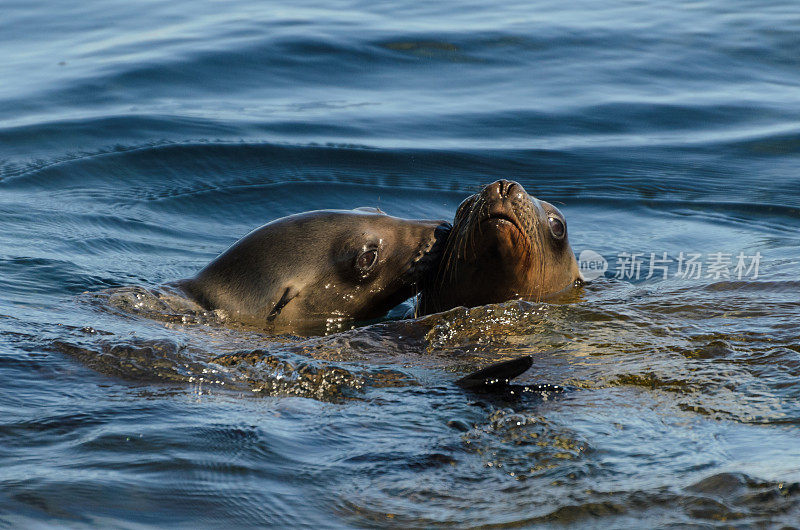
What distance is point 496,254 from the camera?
4.98 metres

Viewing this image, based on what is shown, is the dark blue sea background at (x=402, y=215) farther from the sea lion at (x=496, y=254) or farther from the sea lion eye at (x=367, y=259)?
the sea lion eye at (x=367, y=259)

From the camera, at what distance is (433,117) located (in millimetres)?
10867

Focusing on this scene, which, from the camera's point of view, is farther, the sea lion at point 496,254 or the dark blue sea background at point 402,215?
the sea lion at point 496,254

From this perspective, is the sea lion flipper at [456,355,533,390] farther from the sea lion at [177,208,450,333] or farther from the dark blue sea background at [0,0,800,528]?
the sea lion at [177,208,450,333]

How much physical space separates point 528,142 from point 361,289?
5.26m

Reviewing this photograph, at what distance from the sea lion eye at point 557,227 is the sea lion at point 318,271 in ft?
1.99

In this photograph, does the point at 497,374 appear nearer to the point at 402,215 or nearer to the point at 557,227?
the point at 557,227

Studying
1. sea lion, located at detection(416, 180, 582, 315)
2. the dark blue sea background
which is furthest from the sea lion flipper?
sea lion, located at detection(416, 180, 582, 315)

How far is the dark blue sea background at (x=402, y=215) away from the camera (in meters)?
3.21

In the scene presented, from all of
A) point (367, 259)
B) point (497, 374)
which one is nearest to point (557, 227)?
point (367, 259)

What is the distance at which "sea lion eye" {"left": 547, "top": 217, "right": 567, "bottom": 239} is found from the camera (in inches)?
217

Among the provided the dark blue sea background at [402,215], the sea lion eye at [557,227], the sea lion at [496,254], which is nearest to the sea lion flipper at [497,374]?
the dark blue sea background at [402,215]

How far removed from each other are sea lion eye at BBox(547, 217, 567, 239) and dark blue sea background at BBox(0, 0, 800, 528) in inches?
14.3

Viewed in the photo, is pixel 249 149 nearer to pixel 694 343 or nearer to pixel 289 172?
pixel 289 172
